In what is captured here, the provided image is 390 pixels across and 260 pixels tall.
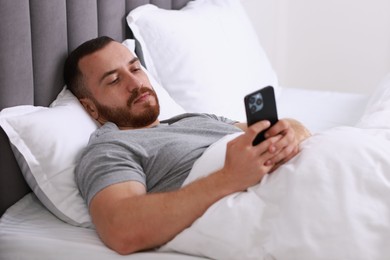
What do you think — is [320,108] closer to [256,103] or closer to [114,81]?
[114,81]

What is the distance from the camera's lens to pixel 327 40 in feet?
10.4

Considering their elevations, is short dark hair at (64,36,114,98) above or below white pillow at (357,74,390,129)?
above

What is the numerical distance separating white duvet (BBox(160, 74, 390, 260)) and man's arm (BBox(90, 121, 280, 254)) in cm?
2

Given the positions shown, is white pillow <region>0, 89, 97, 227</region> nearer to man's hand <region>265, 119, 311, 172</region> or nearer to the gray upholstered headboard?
the gray upholstered headboard

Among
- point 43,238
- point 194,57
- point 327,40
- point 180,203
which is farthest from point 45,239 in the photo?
point 327,40

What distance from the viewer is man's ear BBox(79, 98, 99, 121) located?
1514mm

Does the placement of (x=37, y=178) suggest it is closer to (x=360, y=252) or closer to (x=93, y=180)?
(x=93, y=180)

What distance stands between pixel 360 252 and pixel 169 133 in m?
0.56

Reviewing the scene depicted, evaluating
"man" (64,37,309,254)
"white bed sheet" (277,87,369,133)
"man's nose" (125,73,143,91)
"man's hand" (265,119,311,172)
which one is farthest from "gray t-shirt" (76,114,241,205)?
"white bed sheet" (277,87,369,133)

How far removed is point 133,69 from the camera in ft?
5.16

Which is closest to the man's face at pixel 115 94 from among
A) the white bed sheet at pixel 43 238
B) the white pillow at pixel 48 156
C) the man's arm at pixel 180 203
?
the white pillow at pixel 48 156

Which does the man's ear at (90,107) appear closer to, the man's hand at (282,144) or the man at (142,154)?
the man at (142,154)

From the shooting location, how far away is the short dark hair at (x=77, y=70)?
1498 millimetres

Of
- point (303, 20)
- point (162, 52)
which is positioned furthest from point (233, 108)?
point (303, 20)
